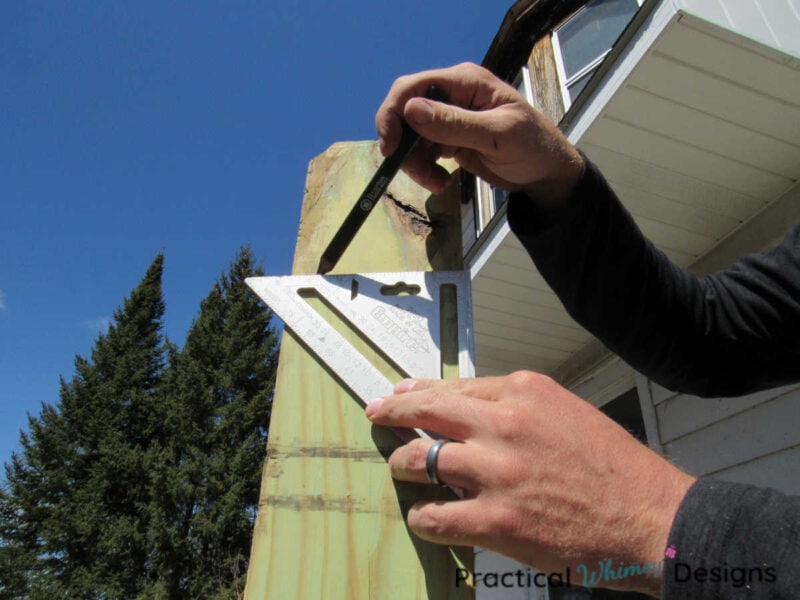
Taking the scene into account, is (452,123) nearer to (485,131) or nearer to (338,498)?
(485,131)

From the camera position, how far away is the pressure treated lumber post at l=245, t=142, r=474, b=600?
663mm

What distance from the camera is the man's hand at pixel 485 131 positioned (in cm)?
79

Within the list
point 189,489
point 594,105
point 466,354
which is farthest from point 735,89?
point 189,489

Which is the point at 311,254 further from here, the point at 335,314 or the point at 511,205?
the point at 511,205

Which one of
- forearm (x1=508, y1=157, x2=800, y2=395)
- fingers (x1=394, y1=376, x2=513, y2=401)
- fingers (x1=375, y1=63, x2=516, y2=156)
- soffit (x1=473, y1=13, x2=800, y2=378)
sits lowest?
fingers (x1=394, y1=376, x2=513, y2=401)

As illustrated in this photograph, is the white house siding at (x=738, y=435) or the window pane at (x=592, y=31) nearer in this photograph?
the white house siding at (x=738, y=435)

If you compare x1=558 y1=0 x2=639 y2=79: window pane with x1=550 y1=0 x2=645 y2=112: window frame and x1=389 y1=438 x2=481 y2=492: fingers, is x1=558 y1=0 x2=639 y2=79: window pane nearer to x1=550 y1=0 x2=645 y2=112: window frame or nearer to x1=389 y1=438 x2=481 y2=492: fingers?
x1=550 y1=0 x2=645 y2=112: window frame

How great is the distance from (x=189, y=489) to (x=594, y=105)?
17242 millimetres

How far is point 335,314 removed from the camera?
0.87 m

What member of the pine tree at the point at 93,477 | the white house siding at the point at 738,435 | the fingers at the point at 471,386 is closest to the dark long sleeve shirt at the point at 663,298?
the fingers at the point at 471,386

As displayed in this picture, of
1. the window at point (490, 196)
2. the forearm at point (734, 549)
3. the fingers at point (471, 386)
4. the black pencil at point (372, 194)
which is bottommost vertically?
the forearm at point (734, 549)

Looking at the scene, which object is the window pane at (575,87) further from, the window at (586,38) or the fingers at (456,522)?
the fingers at (456,522)

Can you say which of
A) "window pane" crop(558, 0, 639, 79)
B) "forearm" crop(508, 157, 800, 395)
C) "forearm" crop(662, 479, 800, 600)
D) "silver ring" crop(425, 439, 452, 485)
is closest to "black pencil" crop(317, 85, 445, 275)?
"forearm" crop(508, 157, 800, 395)

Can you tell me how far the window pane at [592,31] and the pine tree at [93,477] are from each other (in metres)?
18.3
